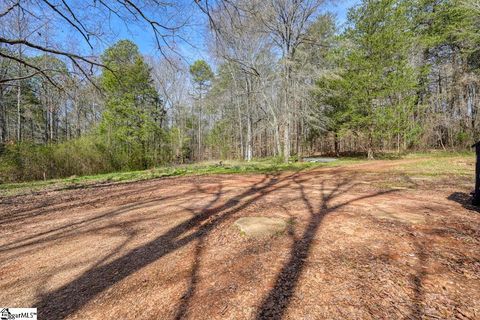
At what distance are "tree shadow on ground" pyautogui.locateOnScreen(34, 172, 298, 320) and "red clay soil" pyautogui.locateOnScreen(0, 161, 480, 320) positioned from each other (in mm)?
12

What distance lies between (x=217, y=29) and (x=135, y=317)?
12.4 feet

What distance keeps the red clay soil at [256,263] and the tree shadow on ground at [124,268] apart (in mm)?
12

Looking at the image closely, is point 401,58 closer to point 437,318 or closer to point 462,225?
point 462,225

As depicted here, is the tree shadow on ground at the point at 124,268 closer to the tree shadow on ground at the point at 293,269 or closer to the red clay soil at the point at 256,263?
the red clay soil at the point at 256,263

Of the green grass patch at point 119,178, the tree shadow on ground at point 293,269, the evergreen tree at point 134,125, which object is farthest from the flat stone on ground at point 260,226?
the evergreen tree at point 134,125

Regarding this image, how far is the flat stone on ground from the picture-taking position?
2.69 metres

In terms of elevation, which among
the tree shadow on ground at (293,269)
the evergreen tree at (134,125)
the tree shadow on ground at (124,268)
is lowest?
the tree shadow on ground at (124,268)

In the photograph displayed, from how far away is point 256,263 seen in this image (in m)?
2.02

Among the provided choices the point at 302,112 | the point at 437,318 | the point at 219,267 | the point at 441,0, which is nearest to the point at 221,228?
the point at 219,267

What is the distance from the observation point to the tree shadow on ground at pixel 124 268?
167cm

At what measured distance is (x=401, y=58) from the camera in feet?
41.1

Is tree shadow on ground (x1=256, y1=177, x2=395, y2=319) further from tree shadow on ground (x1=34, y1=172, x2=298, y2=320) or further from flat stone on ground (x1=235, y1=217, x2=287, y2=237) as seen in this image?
tree shadow on ground (x1=34, y1=172, x2=298, y2=320)

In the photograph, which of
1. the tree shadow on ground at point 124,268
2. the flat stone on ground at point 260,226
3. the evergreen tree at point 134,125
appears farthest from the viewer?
the evergreen tree at point 134,125

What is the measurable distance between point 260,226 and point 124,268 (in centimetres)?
153
